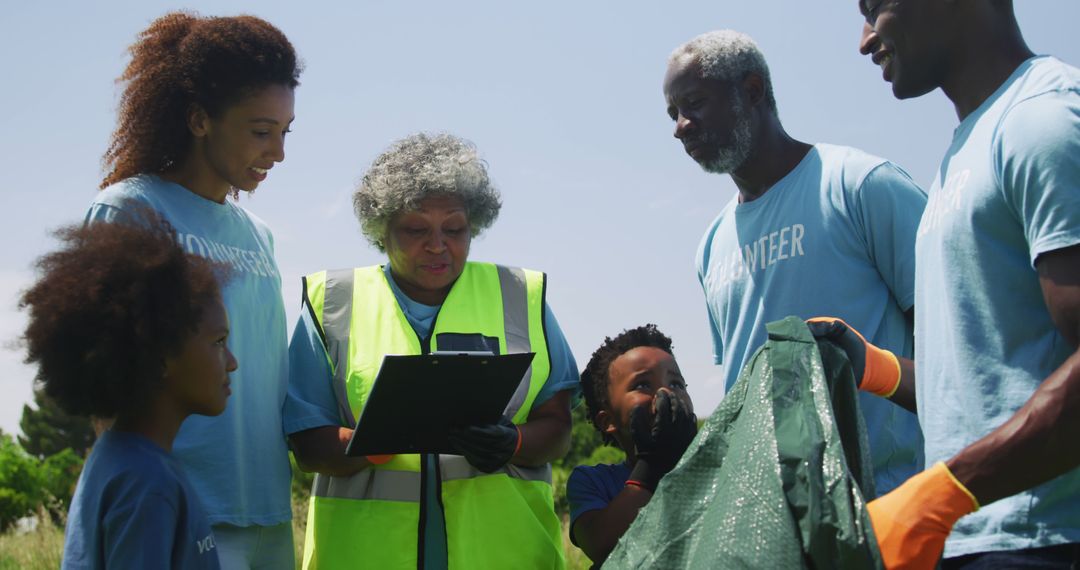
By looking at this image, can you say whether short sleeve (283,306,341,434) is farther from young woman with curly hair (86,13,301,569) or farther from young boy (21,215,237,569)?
young boy (21,215,237,569)

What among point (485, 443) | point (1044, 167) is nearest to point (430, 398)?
point (485, 443)

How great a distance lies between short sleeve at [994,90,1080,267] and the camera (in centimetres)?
209

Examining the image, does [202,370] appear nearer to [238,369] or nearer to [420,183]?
[238,369]

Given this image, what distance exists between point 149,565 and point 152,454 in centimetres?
30

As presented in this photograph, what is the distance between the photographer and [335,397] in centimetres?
387

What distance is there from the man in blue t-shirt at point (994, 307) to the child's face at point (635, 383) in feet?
5.11

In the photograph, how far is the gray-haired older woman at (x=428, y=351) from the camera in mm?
3668

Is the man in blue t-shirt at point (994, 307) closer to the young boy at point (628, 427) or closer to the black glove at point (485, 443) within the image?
the young boy at point (628, 427)

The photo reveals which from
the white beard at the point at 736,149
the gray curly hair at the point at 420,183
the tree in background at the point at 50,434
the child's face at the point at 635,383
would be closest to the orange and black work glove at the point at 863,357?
the child's face at the point at 635,383

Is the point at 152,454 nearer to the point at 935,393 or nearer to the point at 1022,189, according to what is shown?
the point at 935,393

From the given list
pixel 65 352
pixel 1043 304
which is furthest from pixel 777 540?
pixel 65 352

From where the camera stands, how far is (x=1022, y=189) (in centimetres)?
216

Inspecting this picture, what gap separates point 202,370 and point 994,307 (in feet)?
6.23

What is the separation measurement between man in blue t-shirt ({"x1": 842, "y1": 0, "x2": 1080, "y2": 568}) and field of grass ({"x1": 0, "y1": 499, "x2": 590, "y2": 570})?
197 inches
